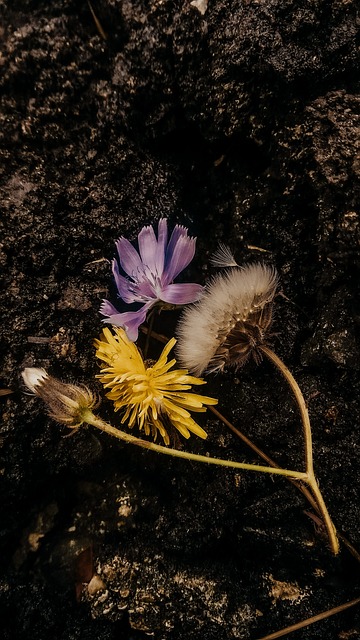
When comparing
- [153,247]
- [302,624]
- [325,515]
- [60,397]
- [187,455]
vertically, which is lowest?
[302,624]

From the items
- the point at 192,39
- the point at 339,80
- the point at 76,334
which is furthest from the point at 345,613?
the point at 192,39

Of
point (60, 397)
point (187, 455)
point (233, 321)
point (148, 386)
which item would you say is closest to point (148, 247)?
point (233, 321)

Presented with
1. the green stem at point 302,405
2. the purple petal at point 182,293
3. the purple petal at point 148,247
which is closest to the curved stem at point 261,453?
the green stem at point 302,405

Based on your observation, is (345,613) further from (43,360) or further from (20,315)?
(20,315)

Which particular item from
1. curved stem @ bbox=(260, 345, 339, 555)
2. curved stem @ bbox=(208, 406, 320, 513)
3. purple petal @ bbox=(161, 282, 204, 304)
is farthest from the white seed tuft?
curved stem @ bbox=(208, 406, 320, 513)

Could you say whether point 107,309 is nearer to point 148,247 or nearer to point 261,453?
point 148,247

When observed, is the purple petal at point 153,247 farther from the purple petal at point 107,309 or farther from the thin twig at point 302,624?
the thin twig at point 302,624

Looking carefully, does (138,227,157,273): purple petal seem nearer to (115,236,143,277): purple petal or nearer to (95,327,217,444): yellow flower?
(115,236,143,277): purple petal
